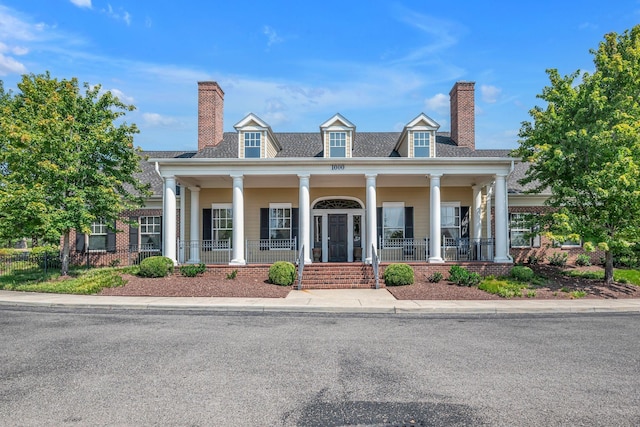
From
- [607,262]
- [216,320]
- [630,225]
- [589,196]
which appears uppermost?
[589,196]

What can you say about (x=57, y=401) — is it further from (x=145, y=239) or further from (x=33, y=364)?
(x=145, y=239)

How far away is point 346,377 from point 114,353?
12.8ft

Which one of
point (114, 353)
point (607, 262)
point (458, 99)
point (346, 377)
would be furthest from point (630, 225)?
point (114, 353)

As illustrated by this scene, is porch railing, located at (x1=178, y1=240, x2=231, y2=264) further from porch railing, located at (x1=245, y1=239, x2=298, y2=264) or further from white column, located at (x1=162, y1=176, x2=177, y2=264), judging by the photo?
white column, located at (x1=162, y1=176, x2=177, y2=264)

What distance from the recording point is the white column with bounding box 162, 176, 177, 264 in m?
17.1

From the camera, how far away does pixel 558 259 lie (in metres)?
19.7

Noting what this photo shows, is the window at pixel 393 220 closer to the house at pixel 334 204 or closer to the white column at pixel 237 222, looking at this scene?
the house at pixel 334 204

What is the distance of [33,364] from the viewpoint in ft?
20.2

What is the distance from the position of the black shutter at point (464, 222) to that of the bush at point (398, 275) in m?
5.51

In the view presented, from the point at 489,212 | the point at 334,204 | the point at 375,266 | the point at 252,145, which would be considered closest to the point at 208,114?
the point at 252,145

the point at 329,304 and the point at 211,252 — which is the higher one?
the point at 211,252

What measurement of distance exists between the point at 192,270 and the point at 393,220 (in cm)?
952

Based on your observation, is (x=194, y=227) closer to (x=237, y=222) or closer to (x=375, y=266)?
(x=237, y=222)

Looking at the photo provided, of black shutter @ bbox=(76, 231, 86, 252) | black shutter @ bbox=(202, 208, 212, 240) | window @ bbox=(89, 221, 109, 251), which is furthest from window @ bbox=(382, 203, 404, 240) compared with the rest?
black shutter @ bbox=(76, 231, 86, 252)
